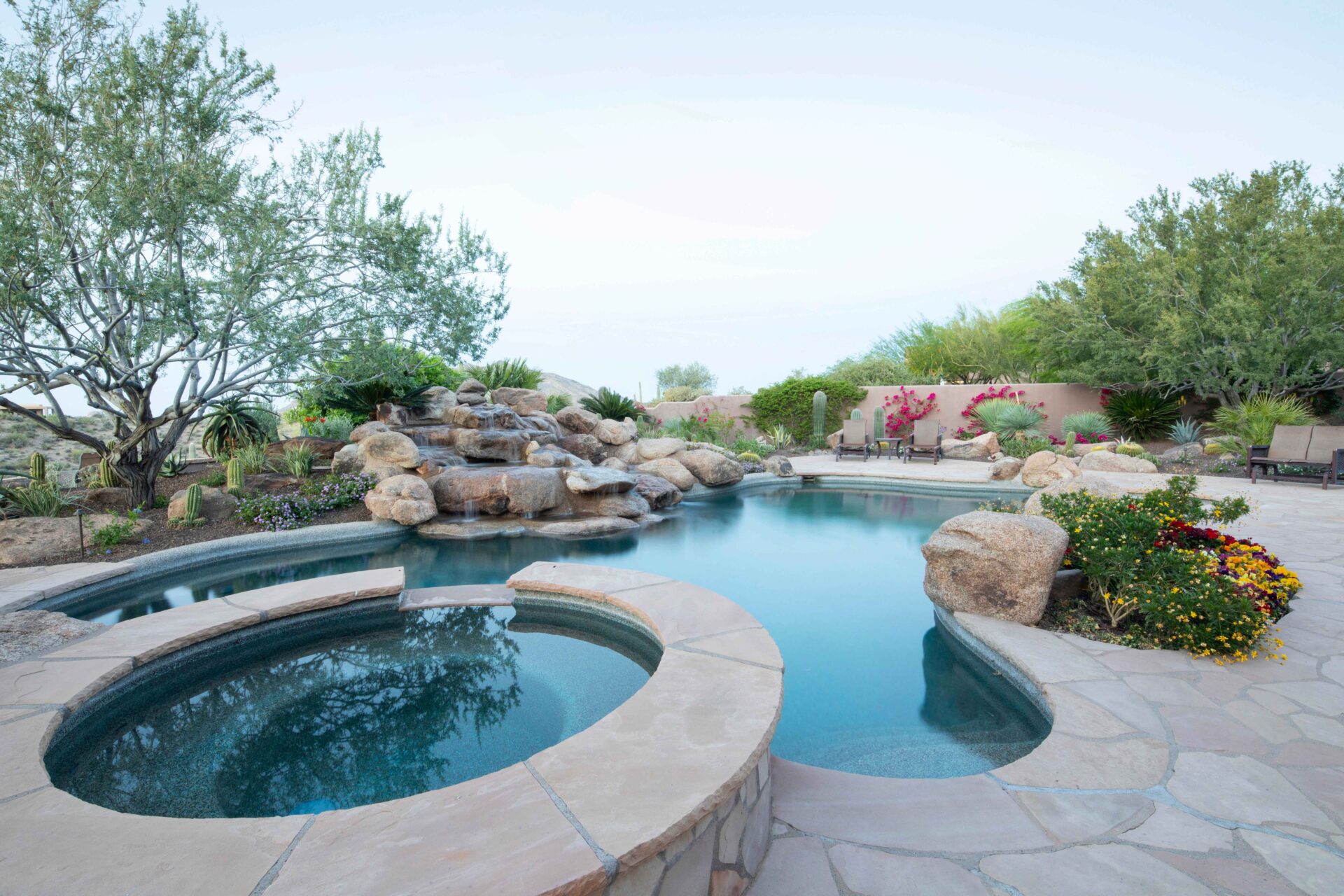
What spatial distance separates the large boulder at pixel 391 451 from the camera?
7.50m

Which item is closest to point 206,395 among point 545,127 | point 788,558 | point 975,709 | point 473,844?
point 788,558

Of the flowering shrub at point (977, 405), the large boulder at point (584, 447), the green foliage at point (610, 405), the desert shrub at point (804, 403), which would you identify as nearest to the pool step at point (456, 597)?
the large boulder at point (584, 447)

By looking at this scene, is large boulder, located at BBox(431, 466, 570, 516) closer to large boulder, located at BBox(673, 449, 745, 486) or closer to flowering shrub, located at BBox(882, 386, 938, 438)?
large boulder, located at BBox(673, 449, 745, 486)

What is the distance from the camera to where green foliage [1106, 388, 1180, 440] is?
12.4m

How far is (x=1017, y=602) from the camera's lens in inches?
132

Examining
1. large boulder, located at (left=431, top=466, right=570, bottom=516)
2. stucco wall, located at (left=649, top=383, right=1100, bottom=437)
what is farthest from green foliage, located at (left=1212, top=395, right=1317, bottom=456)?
large boulder, located at (left=431, top=466, right=570, bottom=516)

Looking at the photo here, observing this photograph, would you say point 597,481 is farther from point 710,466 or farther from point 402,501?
point 710,466

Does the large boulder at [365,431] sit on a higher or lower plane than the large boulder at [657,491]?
higher

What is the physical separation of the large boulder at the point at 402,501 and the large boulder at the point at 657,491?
262 cm

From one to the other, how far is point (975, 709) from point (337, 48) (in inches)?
401

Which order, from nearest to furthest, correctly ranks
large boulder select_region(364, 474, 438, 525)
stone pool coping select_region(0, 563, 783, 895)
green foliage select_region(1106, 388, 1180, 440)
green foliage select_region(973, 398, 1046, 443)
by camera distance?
stone pool coping select_region(0, 563, 783, 895), large boulder select_region(364, 474, 438, 525), green foliage select_region(1106, 388, 1180, 440), green foliage select_region(973, 398, 1046, 443)

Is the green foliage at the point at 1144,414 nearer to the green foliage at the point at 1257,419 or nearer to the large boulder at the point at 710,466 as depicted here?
the green foliage at the point at 1257,419

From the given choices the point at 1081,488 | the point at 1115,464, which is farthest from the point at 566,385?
the point at 1081,488

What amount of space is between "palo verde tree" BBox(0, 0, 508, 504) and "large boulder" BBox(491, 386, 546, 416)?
3.37 metres
